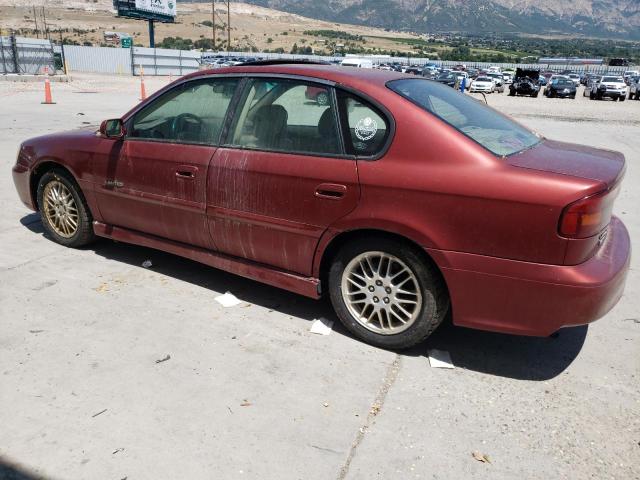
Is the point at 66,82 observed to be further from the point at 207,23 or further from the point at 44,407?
the point at 207,23

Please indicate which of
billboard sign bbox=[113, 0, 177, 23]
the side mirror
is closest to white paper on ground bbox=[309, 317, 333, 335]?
the side mirror

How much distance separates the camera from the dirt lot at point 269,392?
2.55 meters

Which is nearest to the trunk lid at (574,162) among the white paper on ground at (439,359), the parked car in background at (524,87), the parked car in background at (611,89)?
the white paper on ground at (439,359)

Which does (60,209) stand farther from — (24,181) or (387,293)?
(387,293)

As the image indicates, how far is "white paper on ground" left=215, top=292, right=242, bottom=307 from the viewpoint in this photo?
4117 millimetres

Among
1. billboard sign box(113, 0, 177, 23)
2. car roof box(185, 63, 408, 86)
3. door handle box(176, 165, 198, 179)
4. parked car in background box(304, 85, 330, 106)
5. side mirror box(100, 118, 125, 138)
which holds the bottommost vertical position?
door handle box(176, 165, 198, 179)

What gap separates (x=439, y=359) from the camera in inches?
135

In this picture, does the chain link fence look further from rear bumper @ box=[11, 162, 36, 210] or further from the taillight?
the taillight

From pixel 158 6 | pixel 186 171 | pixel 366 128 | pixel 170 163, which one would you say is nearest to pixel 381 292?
pixel 366 128

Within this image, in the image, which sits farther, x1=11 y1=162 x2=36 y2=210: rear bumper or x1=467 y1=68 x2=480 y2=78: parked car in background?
x1=467 y1=68 x2=480 y2=78: parked car in background

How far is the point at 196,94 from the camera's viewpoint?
4152mm

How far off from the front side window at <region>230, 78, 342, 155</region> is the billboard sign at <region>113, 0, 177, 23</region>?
197 ft

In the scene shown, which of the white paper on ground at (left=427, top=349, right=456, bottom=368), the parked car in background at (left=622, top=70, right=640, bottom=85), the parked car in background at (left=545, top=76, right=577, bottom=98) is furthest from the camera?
the parked car in background at (left=622, top=70, right=640, bottom=85)

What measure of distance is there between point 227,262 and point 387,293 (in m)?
1.27
